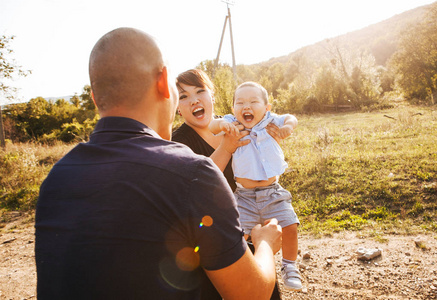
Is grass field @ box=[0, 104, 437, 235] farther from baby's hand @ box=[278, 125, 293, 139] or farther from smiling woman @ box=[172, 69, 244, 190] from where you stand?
smiling woman @ box=[172, 69, 244, 190]

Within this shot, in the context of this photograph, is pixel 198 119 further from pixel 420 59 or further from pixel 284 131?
pixel 420 59

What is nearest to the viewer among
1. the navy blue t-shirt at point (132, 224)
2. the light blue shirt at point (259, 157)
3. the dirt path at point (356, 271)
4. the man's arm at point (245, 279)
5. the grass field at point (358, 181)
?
the navy blue t-shirt at point (132, 224)

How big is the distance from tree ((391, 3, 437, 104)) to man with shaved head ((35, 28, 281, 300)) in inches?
1117

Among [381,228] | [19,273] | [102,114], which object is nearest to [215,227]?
[102,114]

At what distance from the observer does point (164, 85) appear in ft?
4.66

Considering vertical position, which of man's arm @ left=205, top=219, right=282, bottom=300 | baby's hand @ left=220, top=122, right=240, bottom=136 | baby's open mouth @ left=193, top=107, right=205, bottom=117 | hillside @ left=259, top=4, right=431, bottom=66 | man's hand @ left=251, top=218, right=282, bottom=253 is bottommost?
man's hand @ left=251, top=218, right=282, bottom=253

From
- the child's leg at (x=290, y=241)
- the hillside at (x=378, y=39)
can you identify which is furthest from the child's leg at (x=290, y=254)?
the hillside at (x=378, y=39)

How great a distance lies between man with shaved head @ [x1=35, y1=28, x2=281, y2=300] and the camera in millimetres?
1060

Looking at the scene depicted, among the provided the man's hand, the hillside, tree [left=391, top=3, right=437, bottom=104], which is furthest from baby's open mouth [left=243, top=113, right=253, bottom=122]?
the hillside

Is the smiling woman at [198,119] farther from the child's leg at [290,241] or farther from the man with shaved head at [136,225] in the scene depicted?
the man with shaved head at [136,225]

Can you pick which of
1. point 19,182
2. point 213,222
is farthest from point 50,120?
point 213,222

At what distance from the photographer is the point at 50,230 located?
114cm

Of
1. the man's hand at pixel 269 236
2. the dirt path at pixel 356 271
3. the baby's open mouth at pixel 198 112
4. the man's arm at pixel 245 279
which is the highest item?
the baby's open mouth at pixel 198 112

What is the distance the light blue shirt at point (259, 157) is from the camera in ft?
9.14
